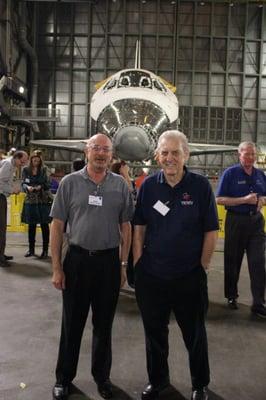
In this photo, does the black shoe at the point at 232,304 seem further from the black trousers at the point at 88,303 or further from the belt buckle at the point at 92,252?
the belt buckle at the point at 92,252

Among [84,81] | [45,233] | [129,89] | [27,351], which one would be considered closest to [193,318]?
[27,351]

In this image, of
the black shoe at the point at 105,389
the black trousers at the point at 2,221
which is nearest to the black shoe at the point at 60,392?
the black shoe at the point at 105,389

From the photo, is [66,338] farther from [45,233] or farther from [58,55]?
[58,55]

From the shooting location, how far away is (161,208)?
305 cm

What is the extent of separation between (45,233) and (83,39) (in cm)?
2538

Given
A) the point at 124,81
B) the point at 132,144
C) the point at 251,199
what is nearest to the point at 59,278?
the point at 251,199

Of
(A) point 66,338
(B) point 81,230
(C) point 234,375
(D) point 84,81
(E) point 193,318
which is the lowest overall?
(C) point 234,375

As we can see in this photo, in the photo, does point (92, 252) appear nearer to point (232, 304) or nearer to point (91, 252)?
point (91, 252)

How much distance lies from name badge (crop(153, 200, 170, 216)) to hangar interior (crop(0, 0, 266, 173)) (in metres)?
27.8

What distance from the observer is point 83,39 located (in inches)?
1198

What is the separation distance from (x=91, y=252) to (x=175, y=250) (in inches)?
24.2

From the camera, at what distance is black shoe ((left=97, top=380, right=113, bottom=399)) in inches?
129

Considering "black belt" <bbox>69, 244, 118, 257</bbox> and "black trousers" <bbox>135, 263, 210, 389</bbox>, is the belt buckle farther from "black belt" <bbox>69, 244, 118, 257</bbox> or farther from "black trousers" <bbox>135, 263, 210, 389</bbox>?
"black trousers" <bbox>135, 263, 210, 389</bbox>

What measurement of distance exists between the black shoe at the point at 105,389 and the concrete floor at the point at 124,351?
0.07 meters
